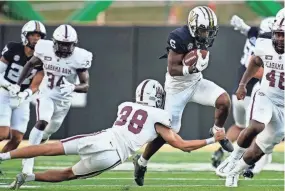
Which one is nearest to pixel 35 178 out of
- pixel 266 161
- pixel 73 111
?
pixel 266 161

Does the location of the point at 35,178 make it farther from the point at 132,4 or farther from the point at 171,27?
the point at 132,4

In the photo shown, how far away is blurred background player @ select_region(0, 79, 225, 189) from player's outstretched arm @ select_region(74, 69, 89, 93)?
1783mm

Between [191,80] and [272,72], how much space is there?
0.79 m

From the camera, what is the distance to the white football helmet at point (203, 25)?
7738mm

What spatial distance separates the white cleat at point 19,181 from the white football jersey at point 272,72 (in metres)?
2.23

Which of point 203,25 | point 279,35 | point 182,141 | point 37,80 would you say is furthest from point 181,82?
point 37,80

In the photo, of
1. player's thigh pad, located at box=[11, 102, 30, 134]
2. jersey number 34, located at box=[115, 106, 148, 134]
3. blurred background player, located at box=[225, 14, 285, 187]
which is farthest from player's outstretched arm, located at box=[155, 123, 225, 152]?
player's thigh pad, located at box=[11, 102, 30, 134]

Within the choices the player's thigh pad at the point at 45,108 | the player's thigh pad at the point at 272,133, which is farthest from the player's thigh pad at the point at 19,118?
the player's thigh pad at the point at 272,133

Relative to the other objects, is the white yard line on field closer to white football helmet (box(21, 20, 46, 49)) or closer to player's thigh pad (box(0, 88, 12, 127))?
player's thigh pad (box(0, 88, 12, 127))

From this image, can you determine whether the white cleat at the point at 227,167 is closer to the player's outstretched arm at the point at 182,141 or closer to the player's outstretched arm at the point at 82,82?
the player's outstretched arm at the point at 182,141

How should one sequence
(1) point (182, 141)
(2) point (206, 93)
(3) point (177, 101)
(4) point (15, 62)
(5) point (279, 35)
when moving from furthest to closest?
1. (4) point (15, 62)
2. (3) point (177, 101)
3. (2) point (206, 93)
4. (5) point (279, 35)
5. (1) point (182, 141)

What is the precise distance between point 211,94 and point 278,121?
662mm

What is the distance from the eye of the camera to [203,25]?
773cm

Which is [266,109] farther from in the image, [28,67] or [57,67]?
[28,67]
